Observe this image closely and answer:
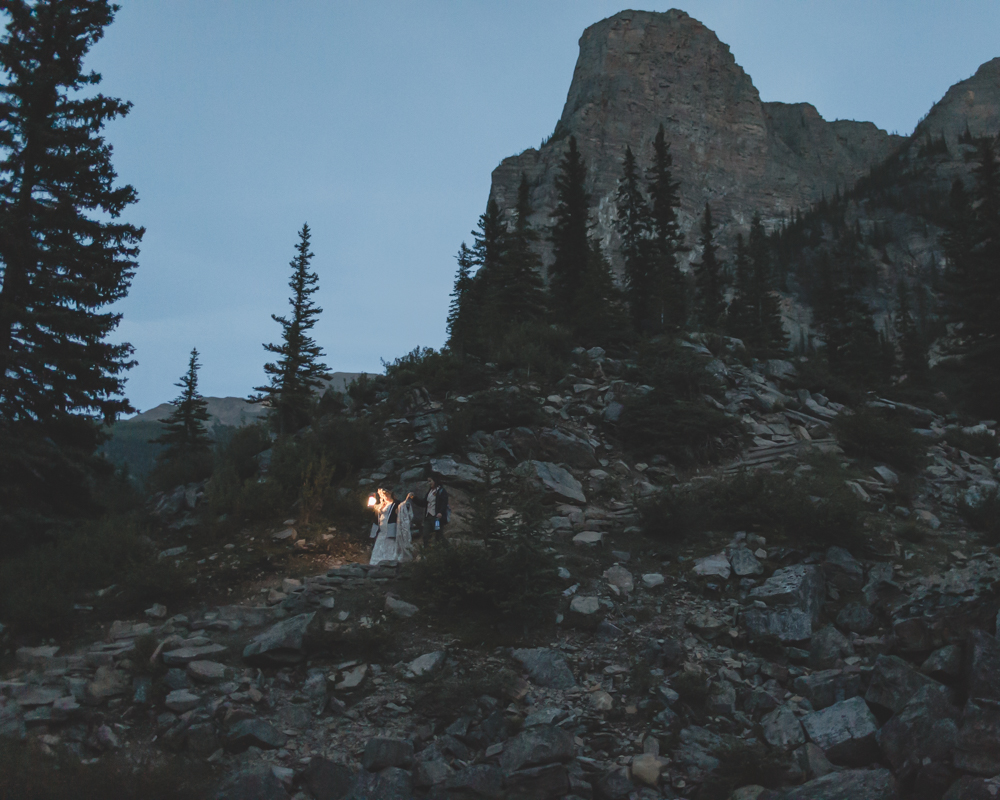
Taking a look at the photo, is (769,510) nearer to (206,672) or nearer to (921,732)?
(921,732)

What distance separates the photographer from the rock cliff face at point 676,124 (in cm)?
10831

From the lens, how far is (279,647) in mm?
7723

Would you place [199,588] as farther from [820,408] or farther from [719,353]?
[719,353]

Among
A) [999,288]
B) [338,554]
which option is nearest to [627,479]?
[338,554]

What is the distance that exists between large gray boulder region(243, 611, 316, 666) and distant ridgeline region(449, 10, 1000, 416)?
13.8 metres

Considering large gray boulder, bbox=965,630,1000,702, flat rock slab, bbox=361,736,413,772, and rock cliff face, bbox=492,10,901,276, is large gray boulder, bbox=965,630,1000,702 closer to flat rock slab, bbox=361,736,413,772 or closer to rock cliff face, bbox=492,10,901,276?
flat rock slab, bbox=361,736,413,772

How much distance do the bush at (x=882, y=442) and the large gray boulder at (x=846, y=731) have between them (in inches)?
424

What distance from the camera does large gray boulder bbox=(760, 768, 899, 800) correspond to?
4.73 meters

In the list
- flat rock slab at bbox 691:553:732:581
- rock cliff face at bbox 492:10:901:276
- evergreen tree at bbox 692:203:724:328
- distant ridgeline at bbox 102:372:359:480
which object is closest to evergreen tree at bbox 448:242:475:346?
evergreen tree at bbox 692:203:724:328

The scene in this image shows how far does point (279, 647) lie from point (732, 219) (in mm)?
119534

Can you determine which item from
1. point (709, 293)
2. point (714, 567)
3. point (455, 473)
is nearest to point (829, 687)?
point (714, 567)

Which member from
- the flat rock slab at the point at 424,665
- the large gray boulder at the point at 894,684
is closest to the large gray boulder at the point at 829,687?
the large gray boulder at the point at 894,684

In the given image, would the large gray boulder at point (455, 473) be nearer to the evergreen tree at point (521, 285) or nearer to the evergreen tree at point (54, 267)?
the evergreen tree at point (54, 267)

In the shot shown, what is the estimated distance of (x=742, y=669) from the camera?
7242 millimetres
